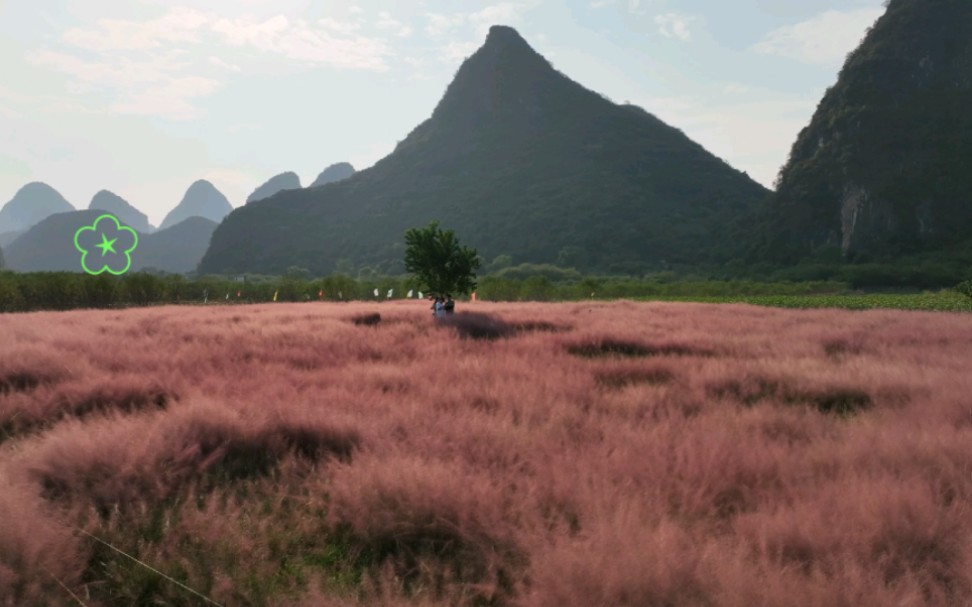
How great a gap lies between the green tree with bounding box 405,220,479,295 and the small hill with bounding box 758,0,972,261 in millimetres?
130639

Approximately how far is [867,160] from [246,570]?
164 meters

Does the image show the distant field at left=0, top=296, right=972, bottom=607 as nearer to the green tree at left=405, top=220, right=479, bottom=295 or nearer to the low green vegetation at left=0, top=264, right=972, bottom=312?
the green tree at left=405, top=220, right=479, bottom=295

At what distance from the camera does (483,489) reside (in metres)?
4.15

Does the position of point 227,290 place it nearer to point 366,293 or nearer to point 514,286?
point 366,293

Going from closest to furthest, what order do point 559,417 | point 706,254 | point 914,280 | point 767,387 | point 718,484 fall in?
point 718,484
point 559,417
point 767,387
point 914,280
point 706,254

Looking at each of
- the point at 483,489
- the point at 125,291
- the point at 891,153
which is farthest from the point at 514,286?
the point at 891,153

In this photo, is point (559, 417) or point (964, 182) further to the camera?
point (964, 182)

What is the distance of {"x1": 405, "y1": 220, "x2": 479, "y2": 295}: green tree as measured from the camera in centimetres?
→ 2280

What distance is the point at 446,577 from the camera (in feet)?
10.9

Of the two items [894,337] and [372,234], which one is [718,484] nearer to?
[894,337]

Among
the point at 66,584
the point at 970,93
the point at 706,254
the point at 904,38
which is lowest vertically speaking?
the point at 66,584

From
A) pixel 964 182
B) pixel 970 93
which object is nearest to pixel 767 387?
pixel 964 182

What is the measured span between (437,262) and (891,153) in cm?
15187

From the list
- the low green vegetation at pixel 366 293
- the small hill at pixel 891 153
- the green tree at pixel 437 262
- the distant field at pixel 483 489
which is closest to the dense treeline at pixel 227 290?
the low green vegetation at pixel 366 293
